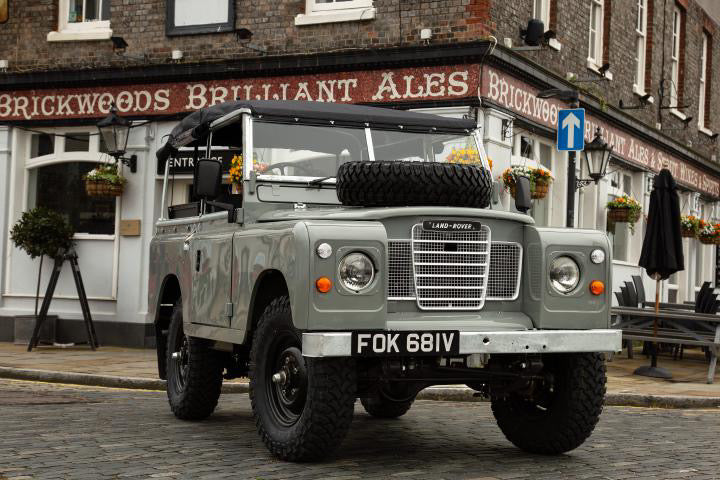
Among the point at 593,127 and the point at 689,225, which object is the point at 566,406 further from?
the point at 689,225

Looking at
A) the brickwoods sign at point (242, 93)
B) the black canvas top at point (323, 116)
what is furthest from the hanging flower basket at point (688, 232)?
the black canvas top at point (323, 116)

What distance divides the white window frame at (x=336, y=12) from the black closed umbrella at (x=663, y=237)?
14.5 feet

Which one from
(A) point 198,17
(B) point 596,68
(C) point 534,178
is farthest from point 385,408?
(B) point 596,68

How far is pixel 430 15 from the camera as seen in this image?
14.5m

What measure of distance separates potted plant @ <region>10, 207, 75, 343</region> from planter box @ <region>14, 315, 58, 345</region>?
5cm

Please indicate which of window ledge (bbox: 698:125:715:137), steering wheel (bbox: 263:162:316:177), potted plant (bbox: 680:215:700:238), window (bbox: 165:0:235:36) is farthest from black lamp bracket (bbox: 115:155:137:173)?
window ledge (bbox: 698:125:715:137)

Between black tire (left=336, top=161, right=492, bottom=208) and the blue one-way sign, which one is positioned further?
the blue one-way sign

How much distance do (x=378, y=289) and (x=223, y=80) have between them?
10.6 metres

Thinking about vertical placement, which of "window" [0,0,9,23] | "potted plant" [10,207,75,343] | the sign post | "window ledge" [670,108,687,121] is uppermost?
"window ledge" [670,108,687,121]

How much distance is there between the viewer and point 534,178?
597 inches

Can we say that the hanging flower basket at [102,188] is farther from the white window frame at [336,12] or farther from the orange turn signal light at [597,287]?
the orange turn signal light at [597,287]

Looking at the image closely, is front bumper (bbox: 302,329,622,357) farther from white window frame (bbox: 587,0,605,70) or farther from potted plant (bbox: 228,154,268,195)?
white window frame (bbox: 587,0,605,70)

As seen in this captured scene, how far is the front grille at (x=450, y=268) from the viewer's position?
6.36 m

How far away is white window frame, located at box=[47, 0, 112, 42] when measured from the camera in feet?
55.8
